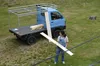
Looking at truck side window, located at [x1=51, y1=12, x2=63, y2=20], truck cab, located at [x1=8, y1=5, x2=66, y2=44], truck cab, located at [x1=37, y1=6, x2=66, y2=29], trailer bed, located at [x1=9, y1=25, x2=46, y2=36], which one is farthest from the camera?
truck side window, located at [x1=51, y1=12, x2=63, y2=20]

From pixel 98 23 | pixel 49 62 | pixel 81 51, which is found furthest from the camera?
pixel 98 23

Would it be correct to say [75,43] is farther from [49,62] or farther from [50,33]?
[49,62]

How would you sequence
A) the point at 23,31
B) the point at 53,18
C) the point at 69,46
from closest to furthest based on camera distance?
the point at 69,46 < the point at 23,31 < the point at 53,18

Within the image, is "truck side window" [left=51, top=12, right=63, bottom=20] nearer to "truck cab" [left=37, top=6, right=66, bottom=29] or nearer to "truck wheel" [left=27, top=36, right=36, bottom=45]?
"truck cab" [left=37, top=6, right=66, bottom=29]

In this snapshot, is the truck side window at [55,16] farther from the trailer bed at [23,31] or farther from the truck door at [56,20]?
the trailer bed at [23,31]

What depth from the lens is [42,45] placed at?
15.1 m

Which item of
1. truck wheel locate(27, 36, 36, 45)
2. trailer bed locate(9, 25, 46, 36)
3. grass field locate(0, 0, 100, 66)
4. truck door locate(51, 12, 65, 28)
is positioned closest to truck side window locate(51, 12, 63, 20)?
truck door locate(51, 12, 65, 28)

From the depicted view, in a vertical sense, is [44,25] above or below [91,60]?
above

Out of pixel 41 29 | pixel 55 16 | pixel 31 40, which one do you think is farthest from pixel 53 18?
pixel 31 40

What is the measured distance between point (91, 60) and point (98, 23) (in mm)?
6972

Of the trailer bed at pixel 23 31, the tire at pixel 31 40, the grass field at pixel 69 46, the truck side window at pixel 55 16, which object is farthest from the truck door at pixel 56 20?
the tire at pixel 31 40

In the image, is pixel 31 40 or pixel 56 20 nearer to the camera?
pixel 31 40

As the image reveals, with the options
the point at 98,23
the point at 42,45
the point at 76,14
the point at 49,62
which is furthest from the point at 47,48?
the point at 76,14

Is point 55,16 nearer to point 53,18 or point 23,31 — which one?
point 53,18
